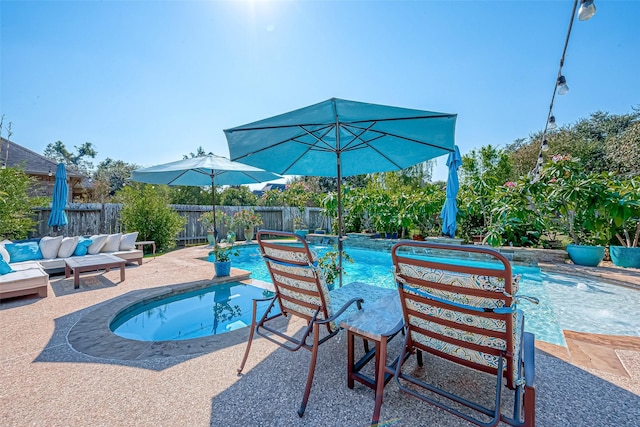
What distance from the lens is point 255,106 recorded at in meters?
9.07

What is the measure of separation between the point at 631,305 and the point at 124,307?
8.19m

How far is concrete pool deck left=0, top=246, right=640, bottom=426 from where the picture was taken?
1.77 m

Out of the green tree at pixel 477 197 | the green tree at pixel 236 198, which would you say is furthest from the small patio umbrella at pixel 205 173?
the green tree at pixel 236 198

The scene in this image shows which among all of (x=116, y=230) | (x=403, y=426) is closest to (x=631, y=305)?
(x=403, y=426)

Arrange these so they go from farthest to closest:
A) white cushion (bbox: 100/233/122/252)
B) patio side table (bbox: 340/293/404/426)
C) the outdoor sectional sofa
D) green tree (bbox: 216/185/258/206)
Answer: green tree (bbox: 216/185/258/206) → white cushion (bbox: 100/233/122/252) → the outdoor sectional sofa → patio side table (bbox: 340/293/404/426)

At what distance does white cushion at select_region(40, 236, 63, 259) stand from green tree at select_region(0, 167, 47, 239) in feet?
4.31

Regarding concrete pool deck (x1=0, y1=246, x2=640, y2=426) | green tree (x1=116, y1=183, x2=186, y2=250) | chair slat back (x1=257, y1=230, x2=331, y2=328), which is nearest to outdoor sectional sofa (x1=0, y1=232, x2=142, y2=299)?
concrete pool deck (x1=0, y1=246, x2=640, y2=426)

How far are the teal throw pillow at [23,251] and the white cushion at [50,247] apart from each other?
0.11 metres

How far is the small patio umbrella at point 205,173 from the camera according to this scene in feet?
18.1

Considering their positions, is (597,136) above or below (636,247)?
above

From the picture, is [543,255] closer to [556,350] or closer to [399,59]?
[556,350]

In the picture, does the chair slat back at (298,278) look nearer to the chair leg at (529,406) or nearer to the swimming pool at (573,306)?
the chair leg at (529,406)

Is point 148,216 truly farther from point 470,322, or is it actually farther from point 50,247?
point 470,322

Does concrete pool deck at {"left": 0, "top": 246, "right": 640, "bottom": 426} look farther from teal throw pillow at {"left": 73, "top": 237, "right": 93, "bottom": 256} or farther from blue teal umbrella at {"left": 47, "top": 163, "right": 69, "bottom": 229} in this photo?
blue teal umbrella at {"left": 47, "top": 163, "right": 69, "bottom": 229}
